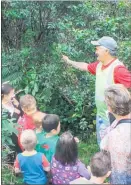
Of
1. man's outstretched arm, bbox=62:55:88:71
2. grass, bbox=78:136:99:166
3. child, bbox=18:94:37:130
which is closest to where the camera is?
child, bbox=18:94:37:130

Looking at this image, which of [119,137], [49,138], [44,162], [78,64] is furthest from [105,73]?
[44,162]

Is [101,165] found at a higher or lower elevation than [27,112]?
lower

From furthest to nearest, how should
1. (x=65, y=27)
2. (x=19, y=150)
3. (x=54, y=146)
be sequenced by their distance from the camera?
(x=65, y=27) → (x=19, y=150) → (x=54, y=146)

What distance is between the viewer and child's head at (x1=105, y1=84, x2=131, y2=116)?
334 cm

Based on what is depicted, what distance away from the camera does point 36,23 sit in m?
4.99

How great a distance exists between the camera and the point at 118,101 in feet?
11.0

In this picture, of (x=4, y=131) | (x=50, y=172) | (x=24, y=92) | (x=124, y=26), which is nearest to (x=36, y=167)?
(x=50, y=172)

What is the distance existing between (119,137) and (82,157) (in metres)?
1.51

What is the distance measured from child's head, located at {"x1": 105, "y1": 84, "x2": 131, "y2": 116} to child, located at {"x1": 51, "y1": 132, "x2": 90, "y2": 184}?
445 millimetres

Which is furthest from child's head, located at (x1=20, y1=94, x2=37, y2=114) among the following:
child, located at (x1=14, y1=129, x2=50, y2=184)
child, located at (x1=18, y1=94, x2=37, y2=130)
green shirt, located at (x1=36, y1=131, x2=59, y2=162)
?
child, located at (x1=14, y1=129, x2=50, y2=184)

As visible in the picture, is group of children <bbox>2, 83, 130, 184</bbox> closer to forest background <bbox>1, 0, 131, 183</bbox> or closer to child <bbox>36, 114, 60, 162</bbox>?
child <bbox>36, 114, 60, 162</bbox>

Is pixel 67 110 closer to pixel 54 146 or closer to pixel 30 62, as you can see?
pixel 30 62

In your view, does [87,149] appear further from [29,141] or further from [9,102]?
[29,141]

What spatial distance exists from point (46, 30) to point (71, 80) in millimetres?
668
